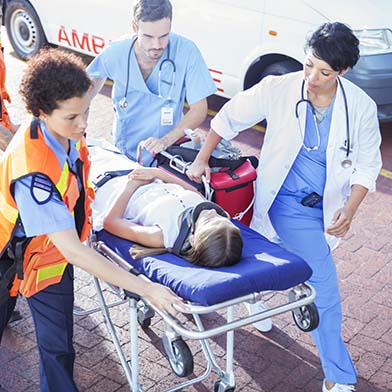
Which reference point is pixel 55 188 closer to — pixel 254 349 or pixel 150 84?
pixel 150 84

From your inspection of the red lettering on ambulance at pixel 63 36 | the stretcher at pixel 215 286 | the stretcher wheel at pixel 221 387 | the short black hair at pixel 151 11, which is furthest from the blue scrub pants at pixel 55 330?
the red lettering on ambulance at pixel 63 36

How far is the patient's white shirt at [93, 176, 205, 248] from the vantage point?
3713mm

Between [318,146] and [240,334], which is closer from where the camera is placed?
[318,146]

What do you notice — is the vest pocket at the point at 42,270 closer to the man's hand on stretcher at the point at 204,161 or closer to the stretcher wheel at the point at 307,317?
the man's hand on stretcher at the point at 204,161

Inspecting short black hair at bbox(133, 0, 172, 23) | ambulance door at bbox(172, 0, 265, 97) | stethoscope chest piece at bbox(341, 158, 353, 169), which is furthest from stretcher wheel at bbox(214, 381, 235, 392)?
ambulance door at bbox(172, 0, 265, 97)

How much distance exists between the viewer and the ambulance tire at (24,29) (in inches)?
349

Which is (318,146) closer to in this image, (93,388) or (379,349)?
(379,349)

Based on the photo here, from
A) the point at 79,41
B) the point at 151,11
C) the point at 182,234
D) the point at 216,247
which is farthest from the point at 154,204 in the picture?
the point at 79,41

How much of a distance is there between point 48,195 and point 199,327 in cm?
119

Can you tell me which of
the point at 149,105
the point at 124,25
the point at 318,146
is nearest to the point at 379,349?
the point at 318,146

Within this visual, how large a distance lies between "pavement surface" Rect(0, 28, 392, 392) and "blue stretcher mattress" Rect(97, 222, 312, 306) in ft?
3.16

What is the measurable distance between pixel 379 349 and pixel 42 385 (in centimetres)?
195

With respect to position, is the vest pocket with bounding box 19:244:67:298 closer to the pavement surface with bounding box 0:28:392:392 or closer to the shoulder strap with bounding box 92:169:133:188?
the shoulder strap with bounding box 92:169:133:188

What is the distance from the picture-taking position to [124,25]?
7.86 meters
